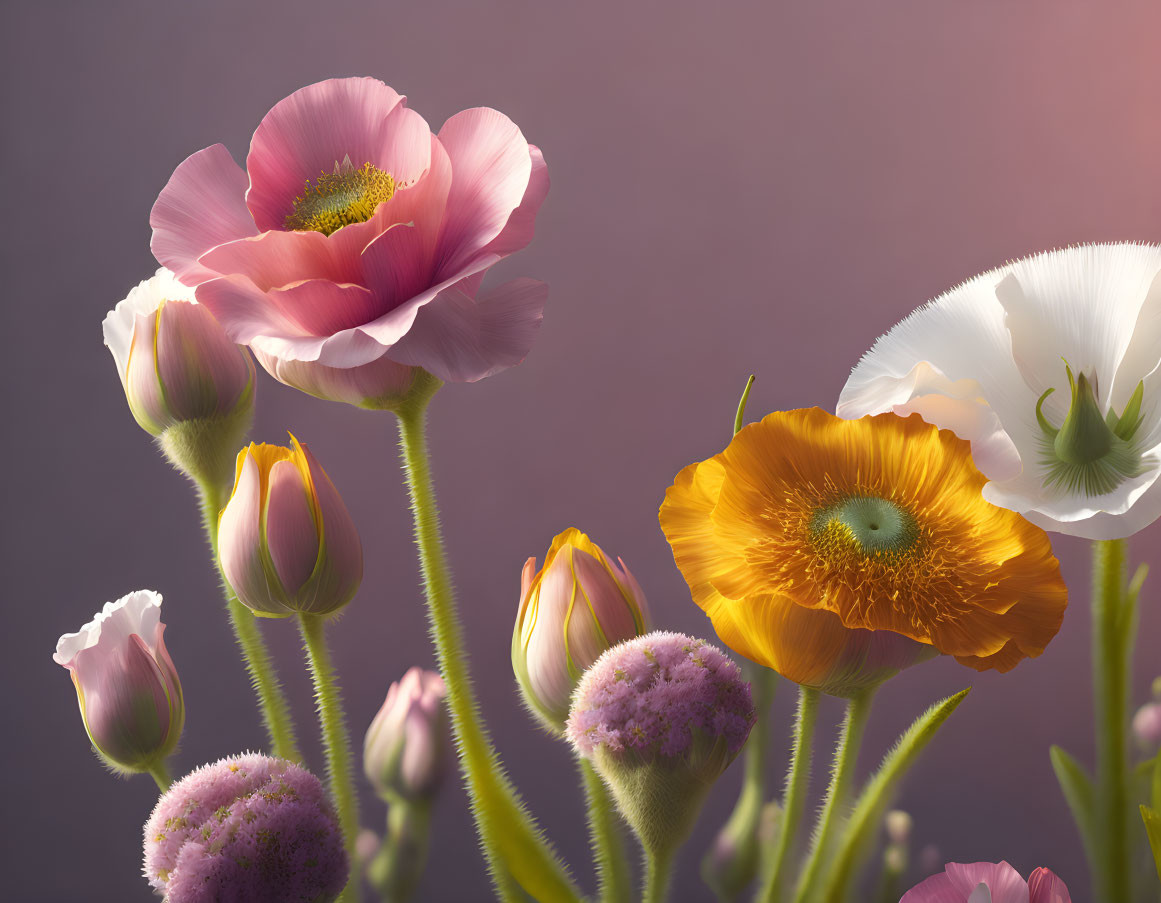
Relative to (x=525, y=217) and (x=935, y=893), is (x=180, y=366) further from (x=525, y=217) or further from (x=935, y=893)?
(x=935, y=893)

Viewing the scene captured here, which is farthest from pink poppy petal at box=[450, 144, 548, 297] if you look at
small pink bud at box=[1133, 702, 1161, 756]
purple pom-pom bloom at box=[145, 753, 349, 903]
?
small pink bud at box=[1133, 702, 1161, 756]

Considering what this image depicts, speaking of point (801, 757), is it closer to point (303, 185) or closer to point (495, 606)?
point (303, 185)

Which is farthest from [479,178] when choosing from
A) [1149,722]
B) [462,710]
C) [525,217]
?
[1149,722]

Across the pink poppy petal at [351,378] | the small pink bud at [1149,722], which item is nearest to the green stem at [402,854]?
the pink poppy petal at [351,378]

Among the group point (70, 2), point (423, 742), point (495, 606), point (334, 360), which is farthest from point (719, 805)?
point (70, 2)

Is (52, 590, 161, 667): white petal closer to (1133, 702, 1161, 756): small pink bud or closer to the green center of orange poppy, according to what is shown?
the green center of orange poppy

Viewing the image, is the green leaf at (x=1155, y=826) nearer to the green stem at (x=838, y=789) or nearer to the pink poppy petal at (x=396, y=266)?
the green stem at (x=838, y=789)
